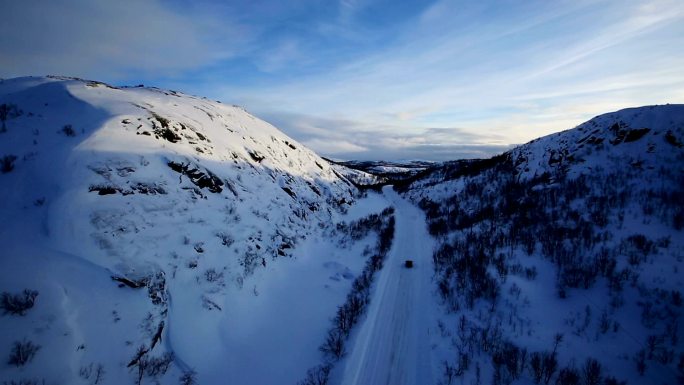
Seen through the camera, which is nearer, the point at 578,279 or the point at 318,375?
the point at 318,375

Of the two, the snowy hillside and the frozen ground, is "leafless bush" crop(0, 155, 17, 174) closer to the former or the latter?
the frozen ground

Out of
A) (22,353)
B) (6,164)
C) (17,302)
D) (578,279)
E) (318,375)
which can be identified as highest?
(6,164)

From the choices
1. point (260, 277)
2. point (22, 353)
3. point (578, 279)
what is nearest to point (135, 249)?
point (22, 353)

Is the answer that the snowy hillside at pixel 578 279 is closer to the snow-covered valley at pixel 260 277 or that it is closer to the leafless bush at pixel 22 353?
the snow-covered valley at pixel 260 277

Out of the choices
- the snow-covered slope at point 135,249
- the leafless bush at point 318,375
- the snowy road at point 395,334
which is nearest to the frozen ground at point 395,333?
the snowy road at point 395,334

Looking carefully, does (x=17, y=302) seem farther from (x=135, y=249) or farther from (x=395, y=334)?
(x=395, y=334)

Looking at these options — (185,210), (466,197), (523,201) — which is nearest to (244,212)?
(185,210)

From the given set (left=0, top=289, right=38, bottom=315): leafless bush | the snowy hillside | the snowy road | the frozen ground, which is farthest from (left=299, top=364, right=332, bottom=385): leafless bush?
(left=0, top=289, right=38, bottom=315): leafless bush
